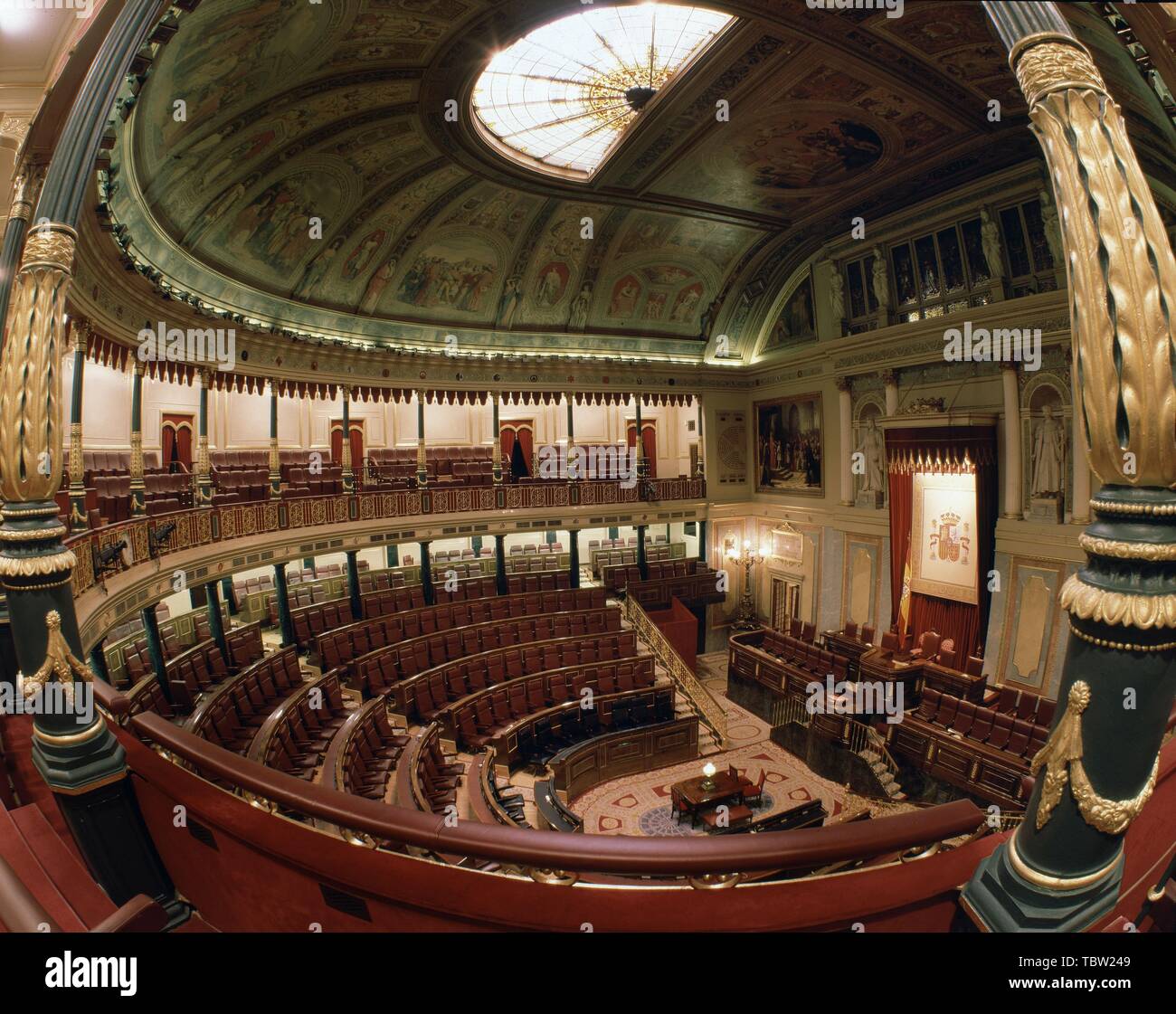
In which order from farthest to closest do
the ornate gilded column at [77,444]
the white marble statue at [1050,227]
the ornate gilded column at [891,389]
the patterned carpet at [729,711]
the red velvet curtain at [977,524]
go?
1. the ornate gilded column at [891,389]
2. the patterned carpet at [729,711]
3. the red velvet curtain at [977,524]
4. the white marble statue at [1050,227]
5. the ornate gilded column at [77,444]

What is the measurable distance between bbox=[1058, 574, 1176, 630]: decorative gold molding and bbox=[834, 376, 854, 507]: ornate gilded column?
632 inches

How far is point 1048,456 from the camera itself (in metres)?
12.4

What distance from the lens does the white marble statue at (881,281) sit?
15672 mm

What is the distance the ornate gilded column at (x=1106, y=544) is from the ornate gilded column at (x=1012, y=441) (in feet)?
42.5

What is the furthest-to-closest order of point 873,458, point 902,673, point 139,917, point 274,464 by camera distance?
point 873,458 → point 274,464 → point 902,673 → point 139,917

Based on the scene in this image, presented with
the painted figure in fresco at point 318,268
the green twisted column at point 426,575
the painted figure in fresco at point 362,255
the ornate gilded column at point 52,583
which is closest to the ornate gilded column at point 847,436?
the green twisted column at point 426,575

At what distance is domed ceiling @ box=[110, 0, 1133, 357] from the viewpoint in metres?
9.08

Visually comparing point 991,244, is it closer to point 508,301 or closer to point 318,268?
point 508,301

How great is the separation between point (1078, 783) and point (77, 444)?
984 centimetres

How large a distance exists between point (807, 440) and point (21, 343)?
18.0 m

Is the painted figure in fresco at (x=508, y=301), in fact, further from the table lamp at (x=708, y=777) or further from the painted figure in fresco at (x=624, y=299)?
the table lamp at (x=708, y=777)

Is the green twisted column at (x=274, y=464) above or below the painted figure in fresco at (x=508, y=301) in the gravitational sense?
below

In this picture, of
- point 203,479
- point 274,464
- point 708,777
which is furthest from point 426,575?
point 708,777

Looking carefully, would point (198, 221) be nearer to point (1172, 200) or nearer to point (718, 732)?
point (718, 732)
